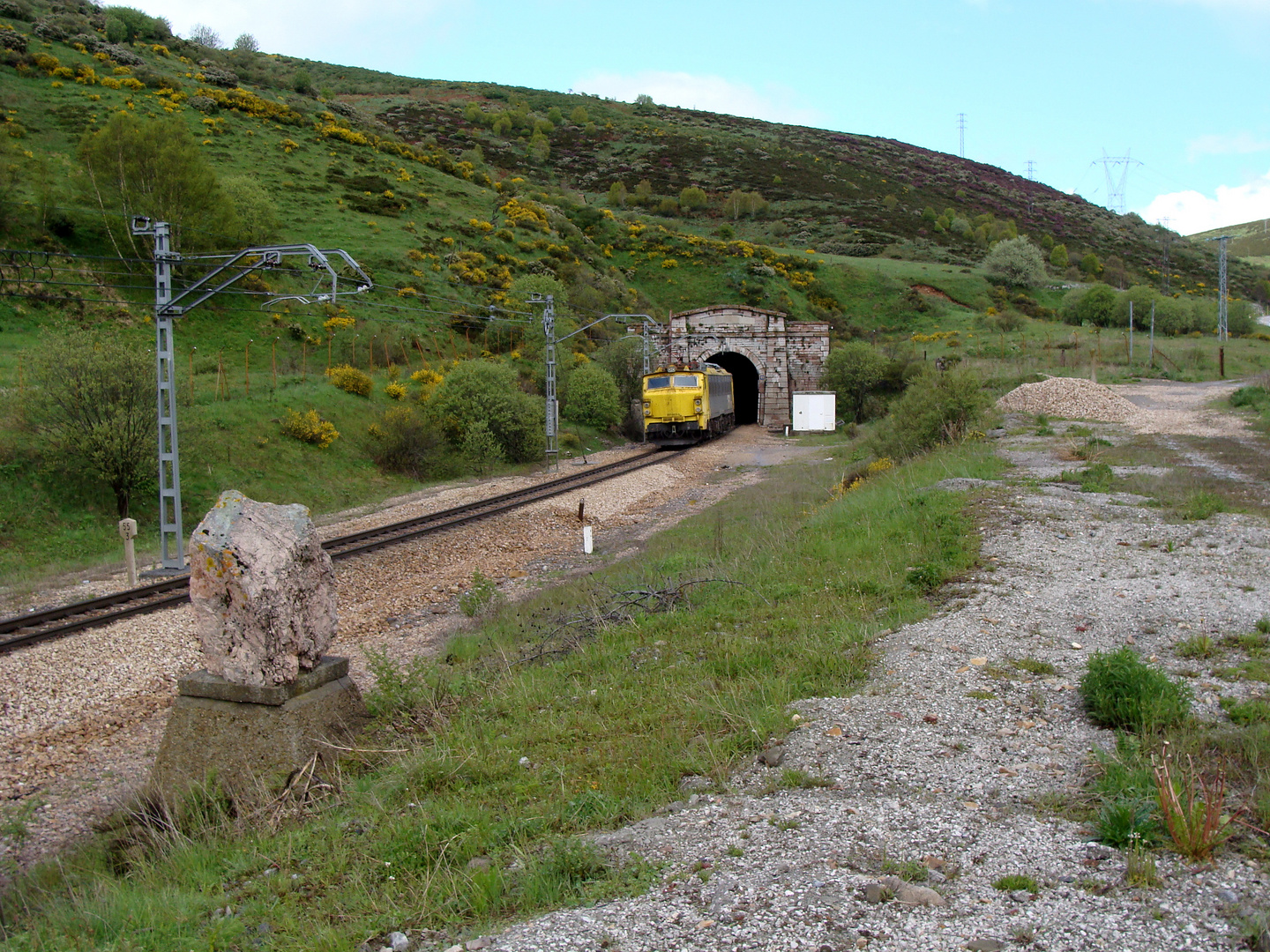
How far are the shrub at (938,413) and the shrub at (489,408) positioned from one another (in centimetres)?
1382

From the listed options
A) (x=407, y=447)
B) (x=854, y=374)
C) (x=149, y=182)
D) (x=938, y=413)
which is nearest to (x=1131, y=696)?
(x=938, y=413)

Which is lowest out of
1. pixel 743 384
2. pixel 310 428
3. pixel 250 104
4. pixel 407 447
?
pixel 407 447

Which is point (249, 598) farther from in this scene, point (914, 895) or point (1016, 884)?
point (1016, 884)

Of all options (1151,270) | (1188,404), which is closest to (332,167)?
(1188,404)

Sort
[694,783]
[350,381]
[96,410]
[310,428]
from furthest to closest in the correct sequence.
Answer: [350,381], [310,428], [96,410], [694,783]

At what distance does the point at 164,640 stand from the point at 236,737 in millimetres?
5511

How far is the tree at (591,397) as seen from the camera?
130 feet

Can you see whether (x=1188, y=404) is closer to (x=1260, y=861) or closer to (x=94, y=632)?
(x=1260, y=861)

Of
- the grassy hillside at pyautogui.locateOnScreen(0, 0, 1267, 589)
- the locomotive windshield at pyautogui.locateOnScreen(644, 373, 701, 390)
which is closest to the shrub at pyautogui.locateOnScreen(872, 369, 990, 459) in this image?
the locomotive windshield at pyautogui.locateOnScreen(644, 373, 701, 390)

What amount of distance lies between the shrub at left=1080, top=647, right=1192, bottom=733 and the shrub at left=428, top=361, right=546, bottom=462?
26.1 metres

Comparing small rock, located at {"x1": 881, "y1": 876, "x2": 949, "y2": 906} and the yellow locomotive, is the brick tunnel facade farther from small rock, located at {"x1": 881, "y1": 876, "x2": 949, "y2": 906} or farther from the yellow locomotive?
small rock, located at {"x1": 881, "y1": 876, "x2": 949, "y2": 906}

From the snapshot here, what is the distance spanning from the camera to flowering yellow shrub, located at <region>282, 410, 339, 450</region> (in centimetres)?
2609

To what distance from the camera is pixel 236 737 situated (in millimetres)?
6844

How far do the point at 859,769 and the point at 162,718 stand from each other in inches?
305
